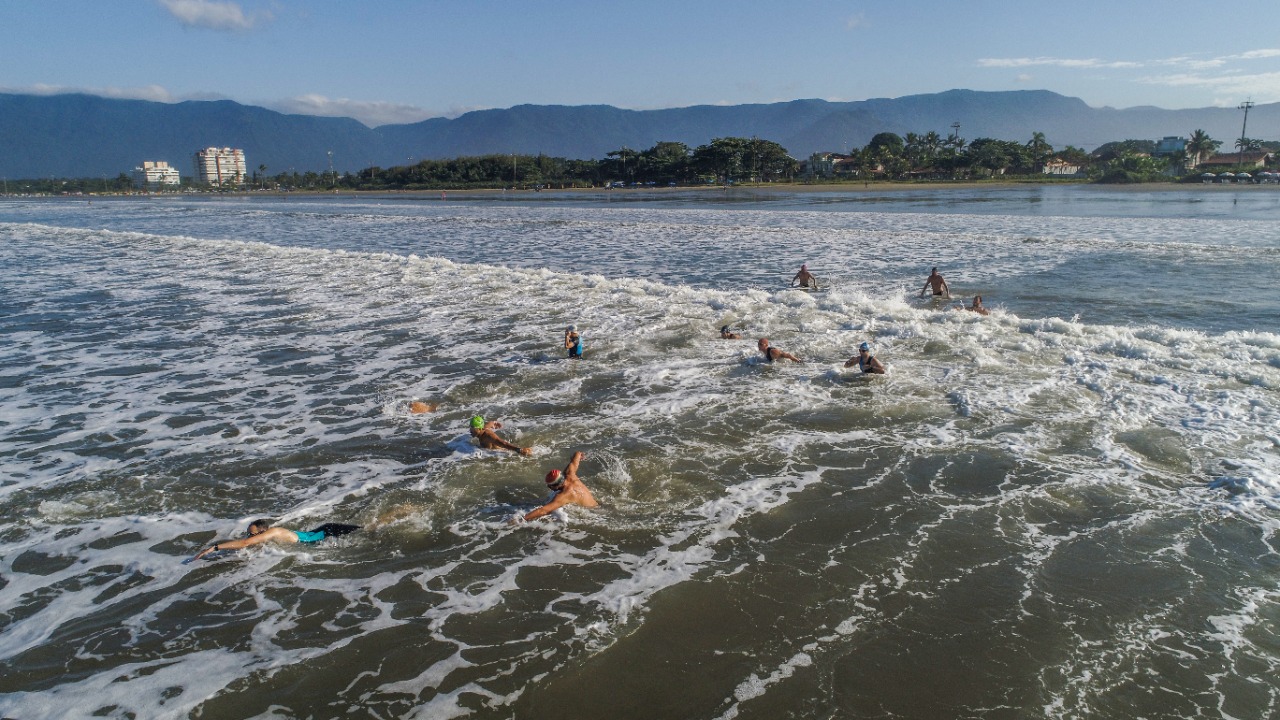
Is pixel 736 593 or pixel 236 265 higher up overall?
pixel 236 265

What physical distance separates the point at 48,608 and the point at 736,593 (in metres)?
6.28

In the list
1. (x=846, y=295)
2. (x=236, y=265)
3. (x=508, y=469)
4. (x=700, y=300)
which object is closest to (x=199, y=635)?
(x=508, y=469)

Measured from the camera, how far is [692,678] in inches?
217

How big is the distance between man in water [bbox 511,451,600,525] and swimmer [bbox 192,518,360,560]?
1903 mm

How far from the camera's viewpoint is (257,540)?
7.44 metres

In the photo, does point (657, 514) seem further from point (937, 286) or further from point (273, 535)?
point (937, 286)

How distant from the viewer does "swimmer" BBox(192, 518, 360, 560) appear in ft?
24.1

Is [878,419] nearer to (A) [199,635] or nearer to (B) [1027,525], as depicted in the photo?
(B) [1027,525]

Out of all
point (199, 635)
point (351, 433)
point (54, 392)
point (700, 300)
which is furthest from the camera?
point (700, 300)

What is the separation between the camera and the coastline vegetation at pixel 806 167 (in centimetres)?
11133

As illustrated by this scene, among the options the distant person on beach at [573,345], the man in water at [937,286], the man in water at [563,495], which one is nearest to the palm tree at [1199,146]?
the man in water at [937,286]

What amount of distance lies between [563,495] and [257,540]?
→ 3187mm

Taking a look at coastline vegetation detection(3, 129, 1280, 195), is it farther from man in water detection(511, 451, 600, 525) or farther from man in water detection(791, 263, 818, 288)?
man in water detection(511, 451, 600, 525)

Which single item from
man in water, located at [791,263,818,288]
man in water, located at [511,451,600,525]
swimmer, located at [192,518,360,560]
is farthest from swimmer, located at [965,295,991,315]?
swimmer, located at [192,518,360,560]
